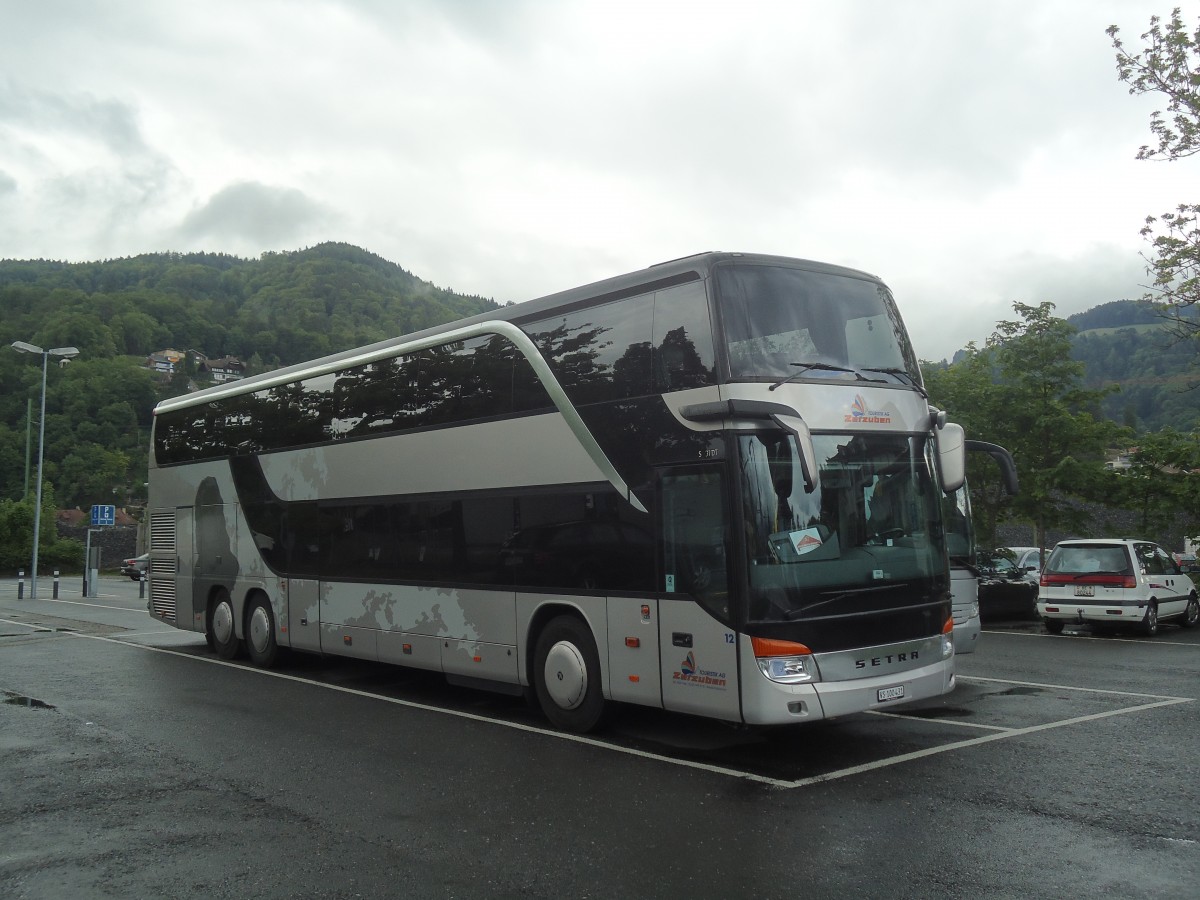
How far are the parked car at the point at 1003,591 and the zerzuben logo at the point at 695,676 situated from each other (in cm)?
1483

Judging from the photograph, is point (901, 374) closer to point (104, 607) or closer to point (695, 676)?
point (695, 676)

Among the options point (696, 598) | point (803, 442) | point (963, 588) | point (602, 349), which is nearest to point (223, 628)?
point (602, 349)

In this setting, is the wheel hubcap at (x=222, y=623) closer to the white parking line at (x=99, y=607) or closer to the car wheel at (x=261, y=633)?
the car wheel at (x=261, y=633)

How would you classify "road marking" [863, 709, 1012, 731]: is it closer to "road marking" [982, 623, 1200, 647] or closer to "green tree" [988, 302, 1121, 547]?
"road marking" [982, 623, 1200, 647]

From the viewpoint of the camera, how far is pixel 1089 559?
19.0m

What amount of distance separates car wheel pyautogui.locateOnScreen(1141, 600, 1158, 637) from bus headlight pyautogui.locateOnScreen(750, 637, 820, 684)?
1311 centimetres

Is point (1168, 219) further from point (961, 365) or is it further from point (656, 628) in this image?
point (656, 628)

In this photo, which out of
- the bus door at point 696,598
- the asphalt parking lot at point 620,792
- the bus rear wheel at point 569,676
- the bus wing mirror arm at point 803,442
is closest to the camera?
the asphalt parking lot at point 620,792

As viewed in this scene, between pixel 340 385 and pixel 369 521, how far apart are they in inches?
74.0

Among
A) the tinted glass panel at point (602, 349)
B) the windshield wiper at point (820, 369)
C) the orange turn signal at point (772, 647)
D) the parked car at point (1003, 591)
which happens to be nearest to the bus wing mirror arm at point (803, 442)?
the windshield wiper at point (820, 369)

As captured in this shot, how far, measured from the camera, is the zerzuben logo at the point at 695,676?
824 centimetres

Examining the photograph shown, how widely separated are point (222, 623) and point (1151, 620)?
15.7 m

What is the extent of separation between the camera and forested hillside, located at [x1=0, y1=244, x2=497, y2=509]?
76875 millimetres

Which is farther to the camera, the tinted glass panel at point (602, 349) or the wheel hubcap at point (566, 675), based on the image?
the wheel hubcap at point (566, 675)
